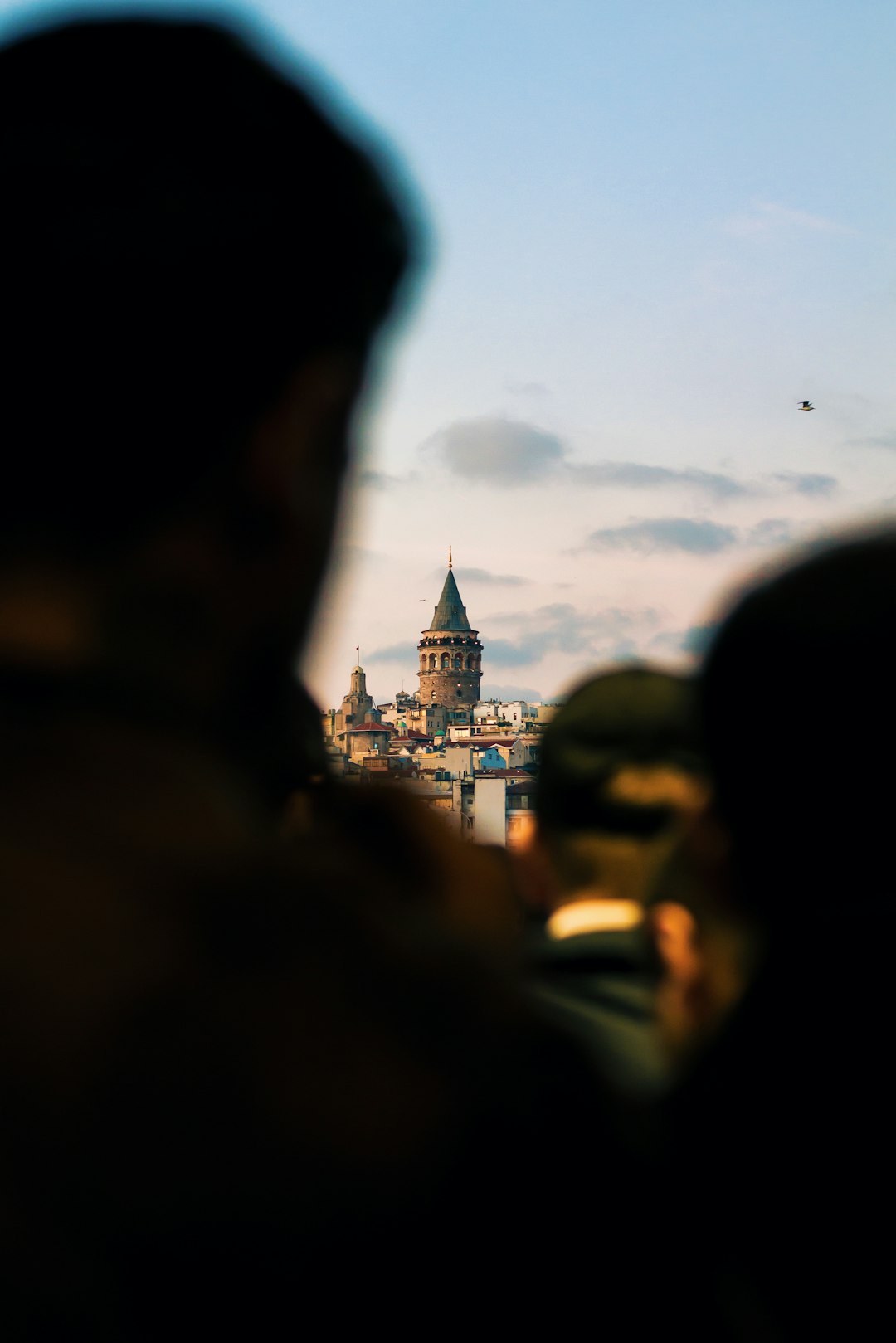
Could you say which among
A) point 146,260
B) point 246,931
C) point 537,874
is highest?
point 146,260

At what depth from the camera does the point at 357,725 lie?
89.0 meters

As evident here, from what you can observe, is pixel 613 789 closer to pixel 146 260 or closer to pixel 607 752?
pixel 607 752

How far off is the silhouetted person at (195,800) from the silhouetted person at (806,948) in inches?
9.6

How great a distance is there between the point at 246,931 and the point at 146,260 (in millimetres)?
372

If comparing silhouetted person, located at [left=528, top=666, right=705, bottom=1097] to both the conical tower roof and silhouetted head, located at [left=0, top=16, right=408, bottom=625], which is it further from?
the conical tower roof

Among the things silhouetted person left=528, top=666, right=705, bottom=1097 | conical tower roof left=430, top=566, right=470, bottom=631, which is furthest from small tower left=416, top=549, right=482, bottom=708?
silhouetted person left=528, top=666, right=705, bottom=1097

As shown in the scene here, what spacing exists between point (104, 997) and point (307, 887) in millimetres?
110

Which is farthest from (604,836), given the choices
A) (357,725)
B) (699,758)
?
(357,725)

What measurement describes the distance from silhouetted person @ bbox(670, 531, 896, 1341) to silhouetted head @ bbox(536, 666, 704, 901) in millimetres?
2085

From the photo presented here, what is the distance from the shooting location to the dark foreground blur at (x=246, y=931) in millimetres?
653

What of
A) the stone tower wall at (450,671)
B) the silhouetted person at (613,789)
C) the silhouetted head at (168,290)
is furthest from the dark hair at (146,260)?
the stone tower wall at (450,671)

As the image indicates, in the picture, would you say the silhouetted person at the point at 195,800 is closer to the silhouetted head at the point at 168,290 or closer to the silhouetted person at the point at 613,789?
the silhouetted head at the point at 168,290

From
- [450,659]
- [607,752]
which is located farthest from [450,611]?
[607,752]

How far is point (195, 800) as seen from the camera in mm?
715
